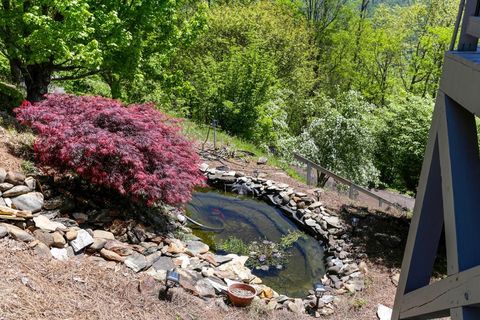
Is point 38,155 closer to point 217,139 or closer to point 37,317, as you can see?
point 37,317

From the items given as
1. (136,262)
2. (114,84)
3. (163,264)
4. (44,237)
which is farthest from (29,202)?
(114,84)

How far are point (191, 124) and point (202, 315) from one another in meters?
9.78

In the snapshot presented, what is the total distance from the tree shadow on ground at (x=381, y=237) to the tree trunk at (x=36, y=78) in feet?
22.1

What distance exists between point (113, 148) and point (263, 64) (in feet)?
31.6

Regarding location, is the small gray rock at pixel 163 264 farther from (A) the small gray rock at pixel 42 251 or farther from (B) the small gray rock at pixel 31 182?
(B) the small gray rock at pixel 31 182

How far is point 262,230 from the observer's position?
855 centimetres

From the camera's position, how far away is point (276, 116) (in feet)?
49.2

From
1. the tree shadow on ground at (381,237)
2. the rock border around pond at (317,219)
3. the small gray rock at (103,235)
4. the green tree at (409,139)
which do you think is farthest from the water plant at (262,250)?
the green tree at (409,139)

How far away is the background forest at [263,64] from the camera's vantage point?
24.5ft

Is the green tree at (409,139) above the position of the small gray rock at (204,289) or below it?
above

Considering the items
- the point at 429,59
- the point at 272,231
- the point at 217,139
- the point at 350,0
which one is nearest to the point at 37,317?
the point at 272,231

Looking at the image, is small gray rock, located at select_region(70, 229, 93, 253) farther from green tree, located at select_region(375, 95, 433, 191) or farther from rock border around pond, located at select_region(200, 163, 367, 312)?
green tree, located at select_region(375, 95, 433, 191)

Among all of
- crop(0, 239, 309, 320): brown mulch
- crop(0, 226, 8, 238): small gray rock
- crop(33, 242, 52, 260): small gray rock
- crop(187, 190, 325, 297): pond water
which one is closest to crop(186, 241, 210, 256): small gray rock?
crop(187, 190, 325, 297): pond water

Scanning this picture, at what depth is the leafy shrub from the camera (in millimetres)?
5684
